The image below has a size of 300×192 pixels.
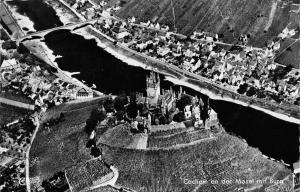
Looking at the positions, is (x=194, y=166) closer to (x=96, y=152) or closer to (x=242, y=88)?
(x=96, y=152)

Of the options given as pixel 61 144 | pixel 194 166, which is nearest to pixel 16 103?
pixel 61 144

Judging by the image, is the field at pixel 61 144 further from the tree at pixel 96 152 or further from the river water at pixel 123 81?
the river water at pixel 123 81

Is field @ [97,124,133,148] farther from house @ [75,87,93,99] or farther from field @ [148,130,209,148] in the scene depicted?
house @ [75,87,93,99]

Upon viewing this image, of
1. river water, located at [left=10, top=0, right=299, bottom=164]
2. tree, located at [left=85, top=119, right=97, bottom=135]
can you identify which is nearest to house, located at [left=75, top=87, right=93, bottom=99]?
river water, located at [left=10, top=0, right=299, bottom=164]

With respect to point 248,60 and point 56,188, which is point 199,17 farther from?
point 56,188

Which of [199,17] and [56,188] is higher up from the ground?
[199,17]

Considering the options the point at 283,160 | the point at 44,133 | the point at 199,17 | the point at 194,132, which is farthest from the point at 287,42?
the point at 44,133
